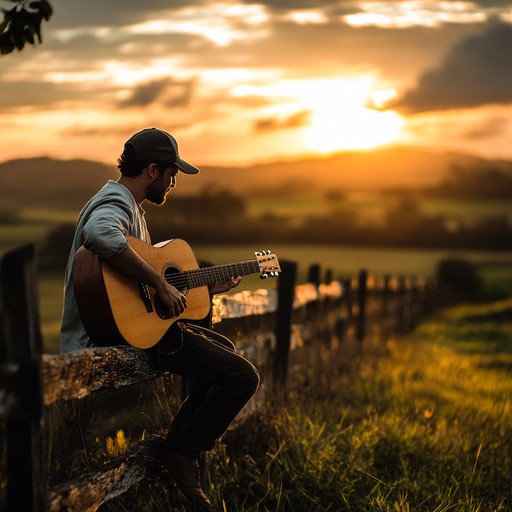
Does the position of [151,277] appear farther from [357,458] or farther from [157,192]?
[357,458]

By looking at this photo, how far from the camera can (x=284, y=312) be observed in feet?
25.9

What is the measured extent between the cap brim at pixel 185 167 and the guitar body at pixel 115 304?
0.55 m

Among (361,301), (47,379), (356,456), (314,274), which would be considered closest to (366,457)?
(356,456)

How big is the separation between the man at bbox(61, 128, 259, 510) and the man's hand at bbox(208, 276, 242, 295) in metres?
0.39

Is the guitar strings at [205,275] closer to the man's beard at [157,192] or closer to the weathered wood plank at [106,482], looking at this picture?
the man's beard at [157,192]

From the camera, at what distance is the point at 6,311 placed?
10.3 feet

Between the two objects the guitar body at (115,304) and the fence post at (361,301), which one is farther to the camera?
the fence post at (361,301)

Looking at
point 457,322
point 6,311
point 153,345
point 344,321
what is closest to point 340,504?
point 153,345

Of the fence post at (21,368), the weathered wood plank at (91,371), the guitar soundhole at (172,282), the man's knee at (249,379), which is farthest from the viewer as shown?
the man's knee at (249,379)

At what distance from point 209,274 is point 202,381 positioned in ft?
2.45

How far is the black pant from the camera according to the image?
175 inches

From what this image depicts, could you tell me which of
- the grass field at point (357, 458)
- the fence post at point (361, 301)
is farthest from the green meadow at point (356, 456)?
the fence post at point (361, 301)

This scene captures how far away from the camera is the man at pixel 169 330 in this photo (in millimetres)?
4207

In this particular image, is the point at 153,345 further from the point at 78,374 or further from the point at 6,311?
the point at 6,311
